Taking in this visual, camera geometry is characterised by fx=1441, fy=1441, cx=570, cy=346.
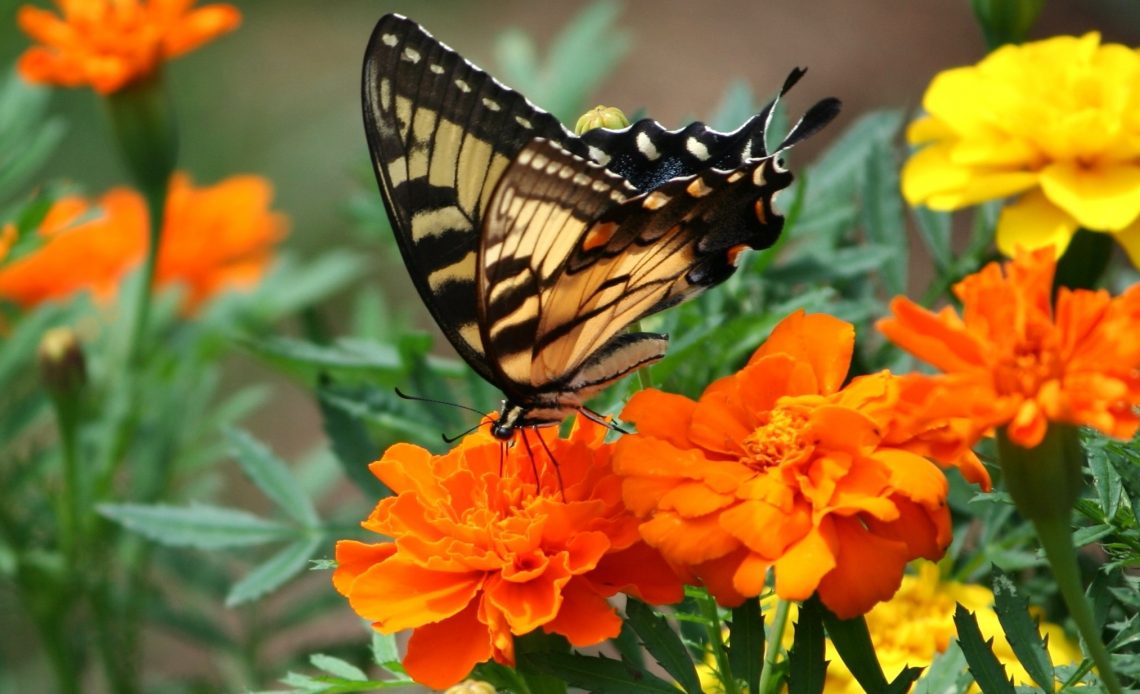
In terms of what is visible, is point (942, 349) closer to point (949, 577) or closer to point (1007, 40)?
point (949, 577)

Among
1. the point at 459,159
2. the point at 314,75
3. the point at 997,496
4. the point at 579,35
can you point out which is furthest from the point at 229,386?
the point at 997,496

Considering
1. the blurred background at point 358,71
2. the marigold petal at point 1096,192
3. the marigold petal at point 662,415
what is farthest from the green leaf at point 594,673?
the blurred background at point 358,71

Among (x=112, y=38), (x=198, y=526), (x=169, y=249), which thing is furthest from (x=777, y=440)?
(x=169, y=249)

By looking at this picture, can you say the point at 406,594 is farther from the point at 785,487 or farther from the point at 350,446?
the point at 350,446

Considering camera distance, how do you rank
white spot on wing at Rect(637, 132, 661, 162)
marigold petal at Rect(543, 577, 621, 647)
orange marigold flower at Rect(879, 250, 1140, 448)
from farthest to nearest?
white spot on wing at Rect(637, 132, 661, 162), marigold petal at Rect(543, 577, 621, 647), orange marigold flower at Rect(879, 250, 1140, 448)

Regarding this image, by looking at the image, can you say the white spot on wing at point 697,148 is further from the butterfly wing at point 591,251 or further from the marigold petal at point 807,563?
the marigold petal at point 807,563

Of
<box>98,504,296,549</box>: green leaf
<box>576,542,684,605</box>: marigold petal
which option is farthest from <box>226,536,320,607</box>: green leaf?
<box>576,542,684,605</box>: marigold petal

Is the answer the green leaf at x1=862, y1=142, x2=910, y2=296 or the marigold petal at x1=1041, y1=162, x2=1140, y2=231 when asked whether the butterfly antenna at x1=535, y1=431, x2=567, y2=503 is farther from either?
the green leaf at x1=862, y1=142, x2=910, y2=296
